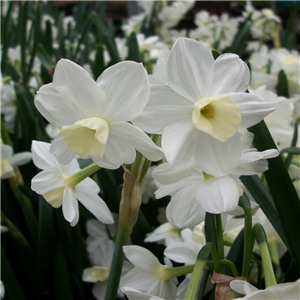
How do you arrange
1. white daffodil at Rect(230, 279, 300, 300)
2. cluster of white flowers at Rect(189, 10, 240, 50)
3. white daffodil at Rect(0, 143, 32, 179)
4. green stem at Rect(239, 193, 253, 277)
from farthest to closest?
cluster of white flowers at Rect(189, 10, 240, 50) → white daffodil at Rect(0, 143, 32, 179) → green stem at Rect(239, 193, 253, 277) → white daffodil at Rect(230, 279, 300, 300)

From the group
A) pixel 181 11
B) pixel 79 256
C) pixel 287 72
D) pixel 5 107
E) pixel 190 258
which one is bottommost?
pixel 79 256

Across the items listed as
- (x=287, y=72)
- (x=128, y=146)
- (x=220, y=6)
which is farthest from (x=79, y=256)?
(x=220, y=6)

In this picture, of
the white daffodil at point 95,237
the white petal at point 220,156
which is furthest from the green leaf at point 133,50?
the white petal at point 220,156

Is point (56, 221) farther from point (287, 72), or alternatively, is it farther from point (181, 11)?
point (181, 11)

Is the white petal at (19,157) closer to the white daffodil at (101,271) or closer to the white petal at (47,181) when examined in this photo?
the white daffodil at (101,271)

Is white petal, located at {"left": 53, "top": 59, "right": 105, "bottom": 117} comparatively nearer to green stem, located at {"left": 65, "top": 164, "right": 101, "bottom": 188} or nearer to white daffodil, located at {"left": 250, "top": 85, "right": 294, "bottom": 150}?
green stem, located at {"left": 65, "top": 164, "right": 101, "bottom": 188}

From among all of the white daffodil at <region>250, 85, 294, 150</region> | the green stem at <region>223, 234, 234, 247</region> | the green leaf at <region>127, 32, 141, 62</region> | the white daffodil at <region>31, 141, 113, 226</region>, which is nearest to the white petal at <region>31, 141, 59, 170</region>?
the white daffodil at <region>31, 141, 113, 226</region>
